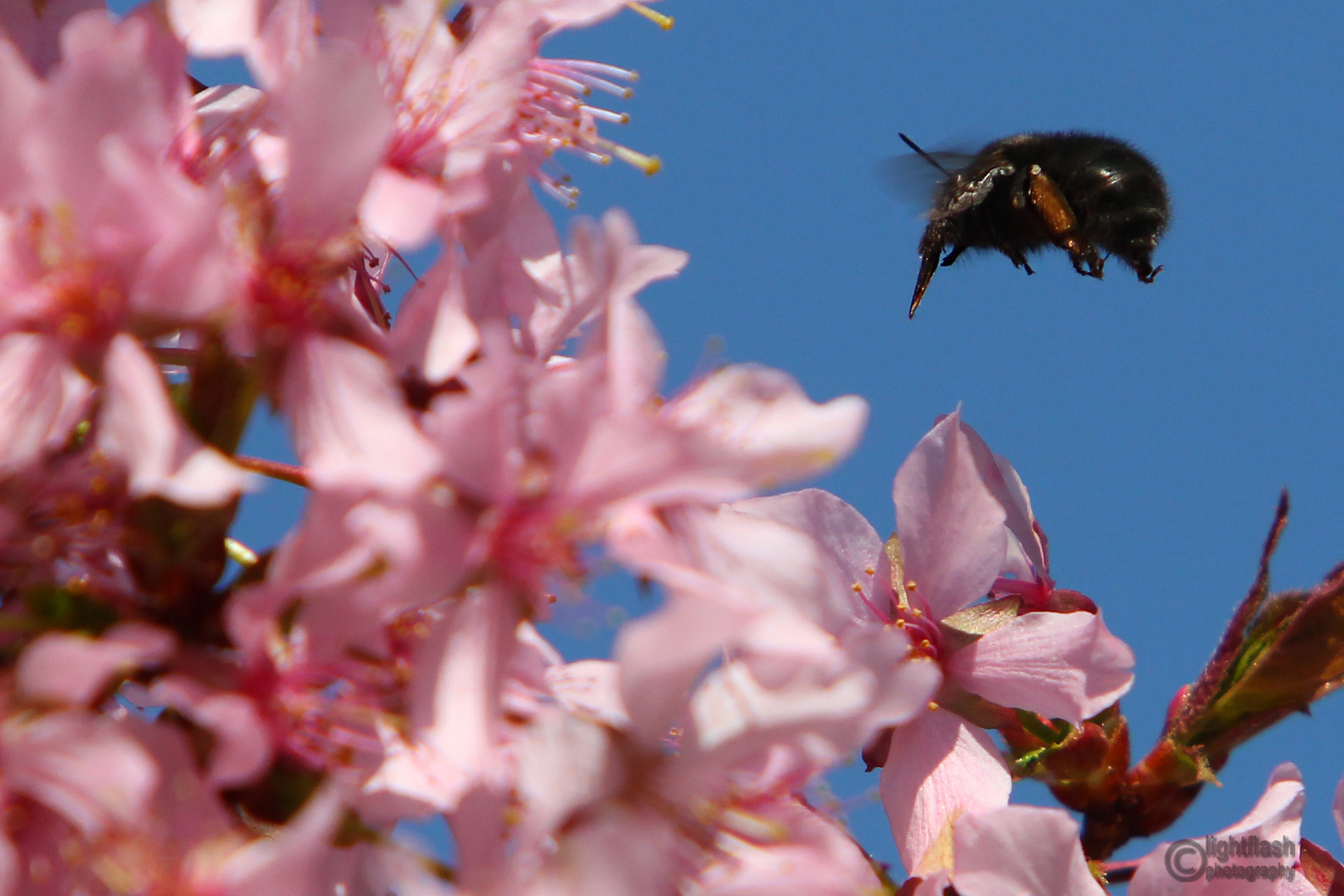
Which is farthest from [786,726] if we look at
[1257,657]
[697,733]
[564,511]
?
[1257,657]

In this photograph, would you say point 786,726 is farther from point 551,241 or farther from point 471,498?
point 551,241

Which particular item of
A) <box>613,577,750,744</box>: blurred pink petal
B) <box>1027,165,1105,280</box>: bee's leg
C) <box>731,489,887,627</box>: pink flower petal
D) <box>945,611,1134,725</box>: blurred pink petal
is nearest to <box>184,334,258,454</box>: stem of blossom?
<box>613,577,750,744</box>: blurred pink petal

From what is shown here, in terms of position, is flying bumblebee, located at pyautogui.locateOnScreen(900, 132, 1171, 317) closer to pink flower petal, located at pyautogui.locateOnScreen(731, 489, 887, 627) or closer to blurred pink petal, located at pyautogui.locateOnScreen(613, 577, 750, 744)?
pink flower petal, located at pyautogui.locateOnScreen(731, 489, 887, 627)

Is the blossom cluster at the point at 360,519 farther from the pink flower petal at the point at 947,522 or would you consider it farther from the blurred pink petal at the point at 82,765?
the pink flower petal at the point at 947,522

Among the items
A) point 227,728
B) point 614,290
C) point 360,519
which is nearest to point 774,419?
point 614,290

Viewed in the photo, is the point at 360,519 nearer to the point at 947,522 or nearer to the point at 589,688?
the point at 589,688

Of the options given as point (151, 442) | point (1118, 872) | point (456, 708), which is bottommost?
point (1118, 872)
